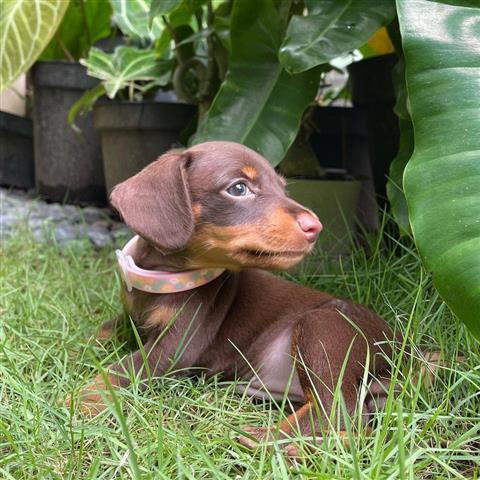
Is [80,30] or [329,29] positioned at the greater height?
[329,29]

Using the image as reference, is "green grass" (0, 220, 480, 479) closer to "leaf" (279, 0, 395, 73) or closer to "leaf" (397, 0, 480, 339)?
"leaf" (397, 0, 480, 339)

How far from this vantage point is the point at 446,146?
1114mm

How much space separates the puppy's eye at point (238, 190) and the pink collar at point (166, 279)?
18cm

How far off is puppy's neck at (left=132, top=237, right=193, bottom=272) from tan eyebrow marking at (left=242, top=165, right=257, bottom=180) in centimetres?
21

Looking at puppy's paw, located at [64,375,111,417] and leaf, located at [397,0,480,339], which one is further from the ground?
leaf, located at [397,0,480,339]

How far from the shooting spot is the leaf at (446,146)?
1016 mm

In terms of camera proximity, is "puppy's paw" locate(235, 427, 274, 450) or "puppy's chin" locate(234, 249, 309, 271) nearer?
"puppy's paw" locate(235, 427, 274, 450)

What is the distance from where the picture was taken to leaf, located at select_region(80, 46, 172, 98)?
100 inches

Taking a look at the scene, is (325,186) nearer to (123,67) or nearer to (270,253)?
(123,67)

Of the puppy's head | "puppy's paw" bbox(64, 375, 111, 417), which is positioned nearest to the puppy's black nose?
the puppy's head

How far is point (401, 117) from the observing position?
6.20 ft

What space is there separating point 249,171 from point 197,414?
471 mm

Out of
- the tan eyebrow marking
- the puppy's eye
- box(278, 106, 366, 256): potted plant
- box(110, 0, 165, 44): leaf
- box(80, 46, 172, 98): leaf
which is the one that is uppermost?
box(110, 0, 165, 44): leaf

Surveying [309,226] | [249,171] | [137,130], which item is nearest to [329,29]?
[249,171]
